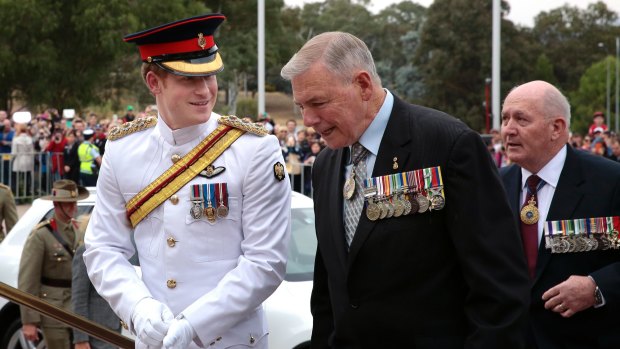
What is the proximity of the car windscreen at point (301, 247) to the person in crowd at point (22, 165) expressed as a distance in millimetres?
13924

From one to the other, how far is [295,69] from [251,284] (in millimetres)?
833

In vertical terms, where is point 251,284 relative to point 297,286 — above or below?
above

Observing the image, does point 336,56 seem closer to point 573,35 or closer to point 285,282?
point 285,282

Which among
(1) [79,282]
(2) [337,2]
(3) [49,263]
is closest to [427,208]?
(1) [79,282]

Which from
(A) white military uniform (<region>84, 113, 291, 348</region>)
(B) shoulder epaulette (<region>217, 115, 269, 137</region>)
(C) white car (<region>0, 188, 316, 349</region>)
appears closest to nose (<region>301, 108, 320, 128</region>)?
(A) white military uniform (<region>84, 113, 291, 348</region>)

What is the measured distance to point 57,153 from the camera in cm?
2142

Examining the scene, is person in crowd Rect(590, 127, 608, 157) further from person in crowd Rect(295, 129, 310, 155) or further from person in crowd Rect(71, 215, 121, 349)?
person in crowd Rect(71, 215, 121, 349)

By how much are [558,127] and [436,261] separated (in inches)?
58.4

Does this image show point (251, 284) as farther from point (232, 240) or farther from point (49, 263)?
point (49, 263)

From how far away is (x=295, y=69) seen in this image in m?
3.24

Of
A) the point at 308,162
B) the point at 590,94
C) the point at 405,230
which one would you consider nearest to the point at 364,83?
the point at 405,230

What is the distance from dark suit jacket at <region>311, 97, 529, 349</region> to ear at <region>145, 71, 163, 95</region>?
3.23ft

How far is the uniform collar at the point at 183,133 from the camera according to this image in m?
3.91

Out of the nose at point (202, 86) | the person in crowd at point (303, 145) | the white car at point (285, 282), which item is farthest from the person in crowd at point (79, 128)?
the nose at point (202, 86)
